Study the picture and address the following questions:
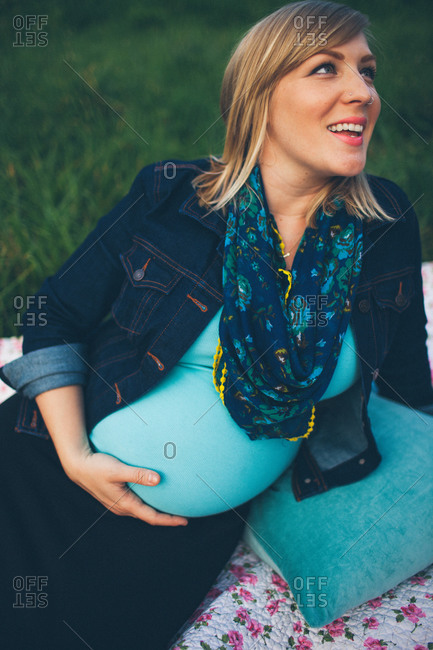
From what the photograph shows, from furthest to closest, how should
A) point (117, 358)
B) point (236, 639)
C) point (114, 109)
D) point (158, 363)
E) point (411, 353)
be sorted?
point (114, 109), point (411, 353), point (117, 358), point (158, 363), point (236, 639)

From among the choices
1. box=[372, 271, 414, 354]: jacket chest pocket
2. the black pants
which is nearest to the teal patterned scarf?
box=[372, 271, 414, 354]: jacket chest pocket

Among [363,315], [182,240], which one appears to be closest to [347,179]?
[363,315]

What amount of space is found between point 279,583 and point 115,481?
1.80 feet

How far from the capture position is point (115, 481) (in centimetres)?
118

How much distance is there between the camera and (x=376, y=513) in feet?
4.13

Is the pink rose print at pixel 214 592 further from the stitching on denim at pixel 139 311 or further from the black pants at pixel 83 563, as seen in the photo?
the stitching on denim at pixel 139 311

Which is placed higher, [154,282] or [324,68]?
[324,68]

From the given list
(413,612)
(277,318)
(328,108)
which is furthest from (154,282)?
(413,612)

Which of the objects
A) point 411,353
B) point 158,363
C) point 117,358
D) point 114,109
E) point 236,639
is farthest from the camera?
point 114,109

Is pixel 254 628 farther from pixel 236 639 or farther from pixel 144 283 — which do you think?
pixel 144 283

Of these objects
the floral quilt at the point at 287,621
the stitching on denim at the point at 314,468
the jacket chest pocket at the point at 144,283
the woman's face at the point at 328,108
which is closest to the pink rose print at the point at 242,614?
the floral quilt at the point at 287,621

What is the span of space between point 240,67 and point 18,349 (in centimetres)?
135

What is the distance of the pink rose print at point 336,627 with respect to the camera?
118 cm

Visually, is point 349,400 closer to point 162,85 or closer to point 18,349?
point 18,349
